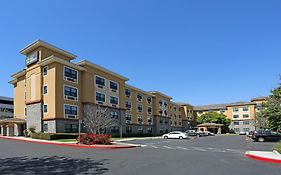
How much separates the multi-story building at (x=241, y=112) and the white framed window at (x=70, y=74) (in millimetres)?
74594

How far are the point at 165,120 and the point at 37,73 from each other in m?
44.6

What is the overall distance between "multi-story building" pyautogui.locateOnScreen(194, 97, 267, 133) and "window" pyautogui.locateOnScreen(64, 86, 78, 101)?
74.4 metres

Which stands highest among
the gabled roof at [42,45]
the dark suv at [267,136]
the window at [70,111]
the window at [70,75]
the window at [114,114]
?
the gabled roof at [42,45]

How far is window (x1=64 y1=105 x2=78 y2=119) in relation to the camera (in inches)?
1651

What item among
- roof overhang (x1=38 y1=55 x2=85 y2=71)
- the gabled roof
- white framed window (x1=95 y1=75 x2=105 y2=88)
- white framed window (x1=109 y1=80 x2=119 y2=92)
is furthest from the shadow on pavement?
white framed window (x1=109 y1=80 x2=119 y2=92)

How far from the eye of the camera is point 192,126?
10356 cm

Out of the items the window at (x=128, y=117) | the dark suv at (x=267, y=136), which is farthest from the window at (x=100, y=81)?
the dark suv at (x=267, y=136)

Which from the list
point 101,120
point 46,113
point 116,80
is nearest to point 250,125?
point 116,80

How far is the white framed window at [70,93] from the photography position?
42.3 metres

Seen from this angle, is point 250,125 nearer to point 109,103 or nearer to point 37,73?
point 109,103

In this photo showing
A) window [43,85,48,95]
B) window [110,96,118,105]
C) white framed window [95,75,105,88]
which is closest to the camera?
window [43,85,48,95]

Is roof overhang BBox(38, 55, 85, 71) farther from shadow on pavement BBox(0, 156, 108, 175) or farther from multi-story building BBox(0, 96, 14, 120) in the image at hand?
multi-story building BBox(0, 96, 14, 120)

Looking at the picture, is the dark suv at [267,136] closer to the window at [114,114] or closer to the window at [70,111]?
the window at [114,114]

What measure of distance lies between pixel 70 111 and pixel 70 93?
8.77 feet
